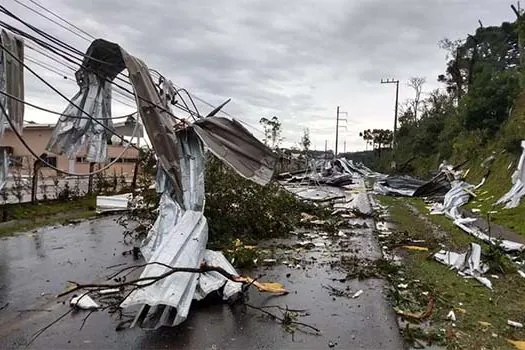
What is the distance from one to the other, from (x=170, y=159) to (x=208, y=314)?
202 centimetres

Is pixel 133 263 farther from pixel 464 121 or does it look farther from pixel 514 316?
pixel 464 121

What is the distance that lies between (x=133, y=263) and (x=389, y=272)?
4.15 metres

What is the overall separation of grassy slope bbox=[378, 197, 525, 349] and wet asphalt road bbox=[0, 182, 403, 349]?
640 millimetres

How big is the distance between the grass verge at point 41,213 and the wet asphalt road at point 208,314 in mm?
2711

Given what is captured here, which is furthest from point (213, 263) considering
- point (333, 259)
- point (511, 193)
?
point (511, 193)

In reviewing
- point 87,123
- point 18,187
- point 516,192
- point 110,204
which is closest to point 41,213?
point 18,187

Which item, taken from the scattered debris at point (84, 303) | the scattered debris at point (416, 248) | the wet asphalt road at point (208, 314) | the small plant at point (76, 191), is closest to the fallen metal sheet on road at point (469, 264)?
the scattered debris at point (416, 248)

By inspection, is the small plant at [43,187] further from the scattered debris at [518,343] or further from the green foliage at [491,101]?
the green foliage at [491,101]

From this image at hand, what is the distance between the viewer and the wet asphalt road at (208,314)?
181 inches

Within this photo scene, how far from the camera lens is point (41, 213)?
13359 millimetres

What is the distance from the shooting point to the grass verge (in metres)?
11.4

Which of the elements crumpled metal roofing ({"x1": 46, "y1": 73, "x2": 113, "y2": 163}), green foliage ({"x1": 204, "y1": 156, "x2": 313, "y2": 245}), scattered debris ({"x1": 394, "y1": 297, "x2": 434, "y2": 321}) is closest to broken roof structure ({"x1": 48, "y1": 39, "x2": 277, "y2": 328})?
crumpled metal roofing ({"x1": 46, "y1": 73, "x2": 113, "y2": 163})

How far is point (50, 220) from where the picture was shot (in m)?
12.6

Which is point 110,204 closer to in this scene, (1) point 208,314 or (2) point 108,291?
(2) point 108,291
